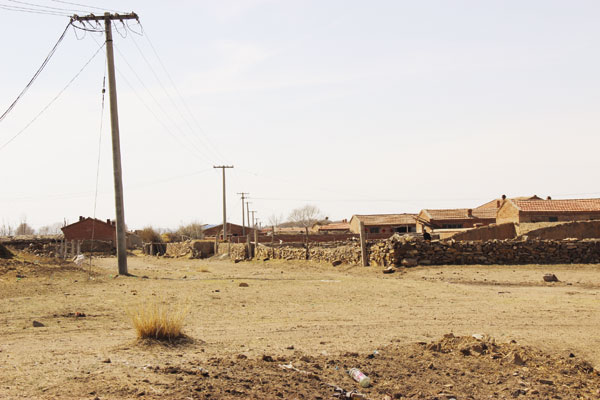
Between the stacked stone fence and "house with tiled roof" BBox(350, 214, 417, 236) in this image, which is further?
"house with tiled roof" BBox(350, 214, 417, 236)

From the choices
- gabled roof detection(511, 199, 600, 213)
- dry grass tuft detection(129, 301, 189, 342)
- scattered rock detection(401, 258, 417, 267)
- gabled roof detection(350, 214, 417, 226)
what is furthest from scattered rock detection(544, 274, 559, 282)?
gabled roof detection(350, 214, 417, 226)

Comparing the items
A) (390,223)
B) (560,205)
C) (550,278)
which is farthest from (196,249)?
(550,278)

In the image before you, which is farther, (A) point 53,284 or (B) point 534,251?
(B) point 534,251

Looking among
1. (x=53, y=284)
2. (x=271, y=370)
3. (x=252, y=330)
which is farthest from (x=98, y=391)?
(x=53, y=284)

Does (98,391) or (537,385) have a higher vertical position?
(98,391)

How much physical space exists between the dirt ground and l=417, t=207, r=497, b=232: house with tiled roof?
132 feet

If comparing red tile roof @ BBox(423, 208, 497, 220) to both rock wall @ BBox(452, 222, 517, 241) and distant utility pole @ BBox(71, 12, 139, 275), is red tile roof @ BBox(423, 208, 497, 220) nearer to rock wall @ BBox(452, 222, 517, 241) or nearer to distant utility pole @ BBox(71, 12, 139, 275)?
rock wall @ BBox(452, 222, 517, 241)

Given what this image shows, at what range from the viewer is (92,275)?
68.3ft

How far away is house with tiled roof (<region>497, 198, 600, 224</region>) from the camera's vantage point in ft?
144

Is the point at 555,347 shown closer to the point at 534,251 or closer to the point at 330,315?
the point at 330,315

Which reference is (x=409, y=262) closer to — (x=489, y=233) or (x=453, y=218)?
(x=489, y=233)

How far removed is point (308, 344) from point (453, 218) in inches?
1983

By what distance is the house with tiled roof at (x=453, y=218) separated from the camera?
55688mm

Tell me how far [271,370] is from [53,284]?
1259 cm
